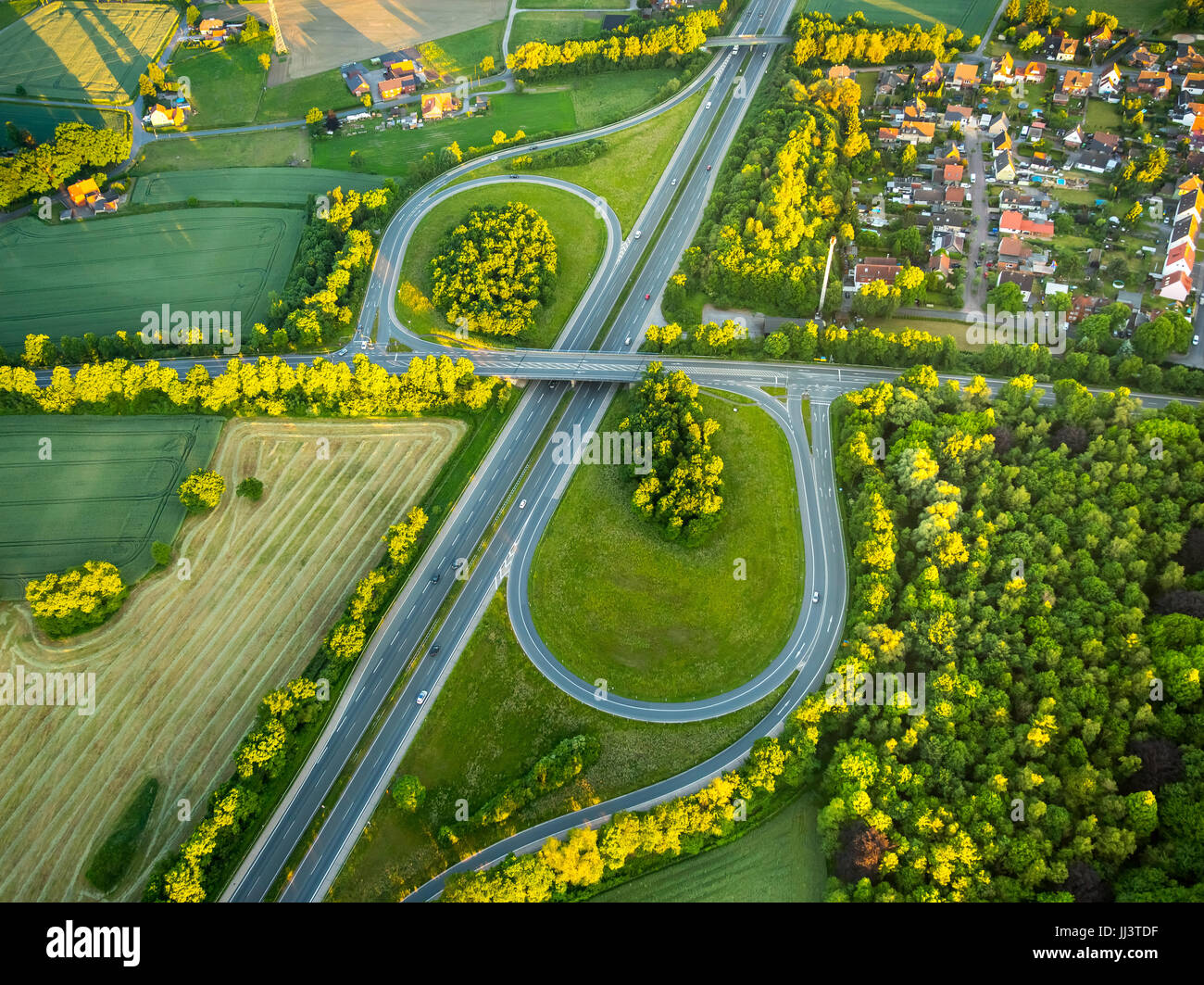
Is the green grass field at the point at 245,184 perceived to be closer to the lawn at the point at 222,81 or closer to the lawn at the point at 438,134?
the lawn at the point at 438,134

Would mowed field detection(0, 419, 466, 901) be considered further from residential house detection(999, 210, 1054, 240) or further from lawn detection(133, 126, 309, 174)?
residential house detection(999, 210, 1054, 240)

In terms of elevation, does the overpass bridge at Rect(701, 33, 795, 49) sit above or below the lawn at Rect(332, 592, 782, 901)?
above

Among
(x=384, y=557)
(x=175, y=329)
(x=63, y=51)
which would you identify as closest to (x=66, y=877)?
(x=384, y=557)

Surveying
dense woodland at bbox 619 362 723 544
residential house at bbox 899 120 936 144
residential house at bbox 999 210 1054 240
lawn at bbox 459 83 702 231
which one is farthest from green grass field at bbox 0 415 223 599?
residential house at bbox 899 120 936 144
